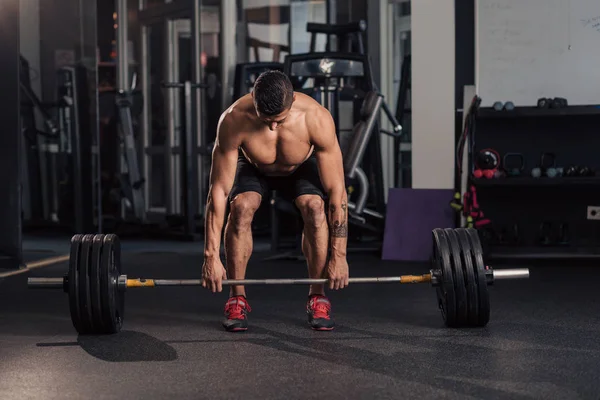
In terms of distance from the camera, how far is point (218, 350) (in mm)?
2867

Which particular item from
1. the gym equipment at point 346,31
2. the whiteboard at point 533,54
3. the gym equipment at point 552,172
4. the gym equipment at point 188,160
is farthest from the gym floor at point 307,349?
the gym equipment at point 188,160

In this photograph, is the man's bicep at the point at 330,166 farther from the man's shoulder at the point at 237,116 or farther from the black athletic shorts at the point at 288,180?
the man's shoulder at the point at 237,116

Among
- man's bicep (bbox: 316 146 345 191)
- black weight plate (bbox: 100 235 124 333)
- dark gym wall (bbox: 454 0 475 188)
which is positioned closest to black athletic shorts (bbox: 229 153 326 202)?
man's bicep (bbox: 316 146 345 191)

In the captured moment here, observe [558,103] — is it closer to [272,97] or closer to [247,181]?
[247,181]

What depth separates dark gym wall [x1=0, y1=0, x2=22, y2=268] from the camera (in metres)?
5.09

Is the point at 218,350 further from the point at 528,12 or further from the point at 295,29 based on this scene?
the point at 295,29

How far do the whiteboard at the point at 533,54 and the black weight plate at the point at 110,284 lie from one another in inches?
119

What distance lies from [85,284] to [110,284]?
0.27ft

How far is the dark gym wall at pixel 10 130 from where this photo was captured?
509 centimetres

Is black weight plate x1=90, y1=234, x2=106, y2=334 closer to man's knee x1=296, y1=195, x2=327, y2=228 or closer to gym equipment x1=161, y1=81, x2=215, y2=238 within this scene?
man's knee x1=296, y1=195, x2=327, y2=228

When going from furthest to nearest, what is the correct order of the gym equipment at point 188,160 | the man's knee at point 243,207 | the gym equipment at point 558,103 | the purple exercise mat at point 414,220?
the gym equipment at point 188,160 < the purple exercise mat at point 414,220 < the gym equipment at point 558,103 < the man's knee at point 243,207

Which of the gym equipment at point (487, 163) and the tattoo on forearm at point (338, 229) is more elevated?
the gym equipment at point (487, 163)

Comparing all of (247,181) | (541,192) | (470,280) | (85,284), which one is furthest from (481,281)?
(541,192)

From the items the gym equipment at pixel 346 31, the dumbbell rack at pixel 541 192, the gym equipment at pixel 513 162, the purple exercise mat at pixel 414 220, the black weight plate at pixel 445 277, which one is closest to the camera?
the black weight plate at pixel 445 277
